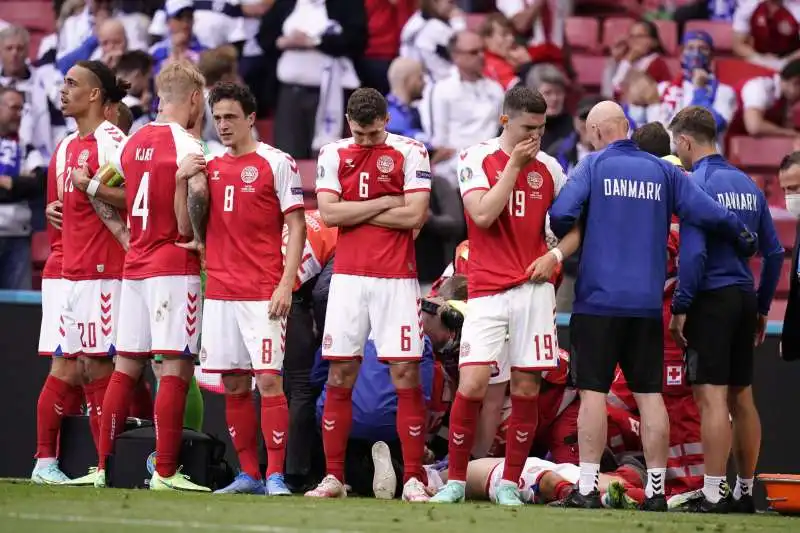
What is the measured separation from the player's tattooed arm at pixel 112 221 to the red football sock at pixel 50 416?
38.1 inches

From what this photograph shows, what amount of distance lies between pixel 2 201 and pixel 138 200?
15.7ft

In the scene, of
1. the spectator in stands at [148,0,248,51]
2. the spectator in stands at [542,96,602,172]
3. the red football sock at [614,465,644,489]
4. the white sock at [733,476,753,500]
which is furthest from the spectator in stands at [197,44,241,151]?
the white sock at [733,476,753,500]

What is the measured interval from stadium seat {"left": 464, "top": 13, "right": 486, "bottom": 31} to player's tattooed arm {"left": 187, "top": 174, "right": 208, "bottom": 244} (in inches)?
276

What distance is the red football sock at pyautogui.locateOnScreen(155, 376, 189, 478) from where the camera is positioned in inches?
338

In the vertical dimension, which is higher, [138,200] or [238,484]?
[138,200]

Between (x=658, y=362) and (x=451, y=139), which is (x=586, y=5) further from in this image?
(x=658, y=362)

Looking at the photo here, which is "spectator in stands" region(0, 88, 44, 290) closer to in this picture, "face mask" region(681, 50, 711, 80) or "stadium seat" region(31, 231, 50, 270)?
"stadium seat" region(31, 231, 50, 270)

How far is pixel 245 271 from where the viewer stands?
8.55 metres

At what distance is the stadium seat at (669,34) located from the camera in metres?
15.6

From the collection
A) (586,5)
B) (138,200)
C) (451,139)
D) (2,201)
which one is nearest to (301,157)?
(451,139)

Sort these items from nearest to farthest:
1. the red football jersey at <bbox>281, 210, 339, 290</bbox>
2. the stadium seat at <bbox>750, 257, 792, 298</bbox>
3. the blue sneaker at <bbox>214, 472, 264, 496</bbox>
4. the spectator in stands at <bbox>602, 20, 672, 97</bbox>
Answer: the blue sneaker at <bbox>214, 472, 264, 496</bbox> → the red football jersey at <bbox>281, 210, 339, 290</bbox> → the stadium seat at <bbox>750, 257, 792, 298</bbox> → the spectator in stands at <bbox>602, 20, 672, 97</bbox>

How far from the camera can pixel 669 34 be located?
1568cm

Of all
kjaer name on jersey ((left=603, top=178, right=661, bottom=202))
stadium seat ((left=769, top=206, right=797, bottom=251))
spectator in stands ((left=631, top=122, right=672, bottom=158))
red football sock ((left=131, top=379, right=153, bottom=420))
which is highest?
spectator in stands ((left=631, top=122, right=672, bottom=158))

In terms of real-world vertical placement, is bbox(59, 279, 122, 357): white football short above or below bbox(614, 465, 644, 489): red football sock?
above
